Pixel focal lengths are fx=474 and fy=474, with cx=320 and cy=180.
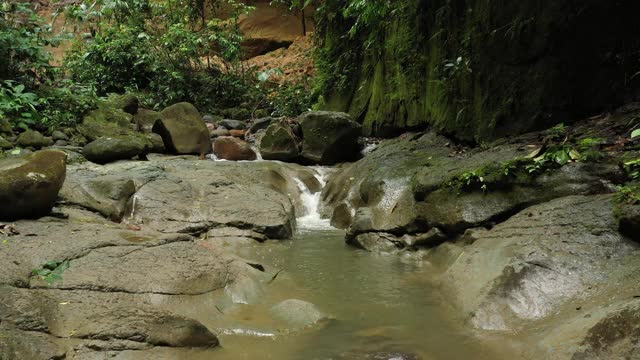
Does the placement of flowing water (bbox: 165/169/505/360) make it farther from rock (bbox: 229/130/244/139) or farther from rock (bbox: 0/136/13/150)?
rock (bbox: 229/130/244/139)

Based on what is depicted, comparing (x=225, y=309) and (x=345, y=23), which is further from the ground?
(x=345, y=23)

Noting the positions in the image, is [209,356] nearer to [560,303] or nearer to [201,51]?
[560,303]

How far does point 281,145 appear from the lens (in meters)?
11.0

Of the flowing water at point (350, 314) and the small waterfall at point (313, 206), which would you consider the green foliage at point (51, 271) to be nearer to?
the flowing water at point (350, 314)

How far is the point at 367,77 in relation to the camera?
481 inches

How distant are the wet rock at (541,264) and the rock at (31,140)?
25.9 ft

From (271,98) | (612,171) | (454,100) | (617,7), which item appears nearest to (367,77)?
(454,100)

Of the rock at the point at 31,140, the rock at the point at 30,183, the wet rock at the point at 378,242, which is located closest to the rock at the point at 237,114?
the rock at the point at 31,140

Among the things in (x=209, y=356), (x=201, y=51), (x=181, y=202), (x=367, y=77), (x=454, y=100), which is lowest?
(x=209, y=356)

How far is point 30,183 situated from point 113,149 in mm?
4394

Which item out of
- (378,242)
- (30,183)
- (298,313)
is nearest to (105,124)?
(30,183)

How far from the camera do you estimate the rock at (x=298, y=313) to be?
156 inches

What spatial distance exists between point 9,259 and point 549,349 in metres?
4.13

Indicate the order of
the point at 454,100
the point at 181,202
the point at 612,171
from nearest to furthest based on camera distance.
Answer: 1. the point at 612,171
2. the point at 181,202
3. the point at 454,100
